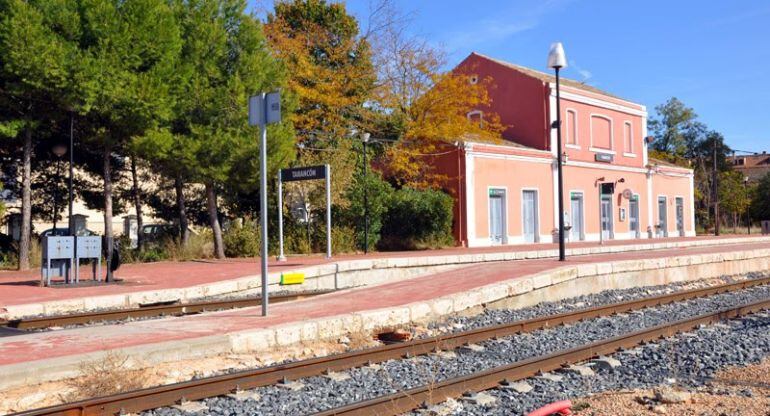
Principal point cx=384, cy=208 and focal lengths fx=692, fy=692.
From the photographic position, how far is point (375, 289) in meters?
13.7

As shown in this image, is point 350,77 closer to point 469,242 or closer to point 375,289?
point 469,242

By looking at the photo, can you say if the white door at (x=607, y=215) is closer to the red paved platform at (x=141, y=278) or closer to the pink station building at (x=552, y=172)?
the pink station building at (x=552, y=172)

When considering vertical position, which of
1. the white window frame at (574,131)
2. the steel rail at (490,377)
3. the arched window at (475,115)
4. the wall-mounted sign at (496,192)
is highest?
the arched window at (475,115)

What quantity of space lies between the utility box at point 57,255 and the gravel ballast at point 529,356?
8.90m

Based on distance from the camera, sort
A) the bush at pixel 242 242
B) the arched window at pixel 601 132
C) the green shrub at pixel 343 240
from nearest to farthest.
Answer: the bush at pixel 242 242, the green shrub at pixel 343 240, the arched window at pixel 601 132

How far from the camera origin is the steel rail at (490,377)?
19.2 feet

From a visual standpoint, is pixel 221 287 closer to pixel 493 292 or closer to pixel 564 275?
pixel 493 292

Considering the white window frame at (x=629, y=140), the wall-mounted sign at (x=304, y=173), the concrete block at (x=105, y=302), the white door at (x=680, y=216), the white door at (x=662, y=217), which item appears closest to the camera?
the concrete block at (x=105, y=302)

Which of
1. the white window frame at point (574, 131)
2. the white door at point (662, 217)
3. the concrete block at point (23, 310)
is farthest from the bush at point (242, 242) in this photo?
the white door at point (662, 217)

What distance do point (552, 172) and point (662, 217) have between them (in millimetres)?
12445

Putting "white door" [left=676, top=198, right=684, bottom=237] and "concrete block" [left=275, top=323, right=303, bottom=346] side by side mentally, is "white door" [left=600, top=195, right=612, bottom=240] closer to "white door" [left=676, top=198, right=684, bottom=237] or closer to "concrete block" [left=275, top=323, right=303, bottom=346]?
"white door" [left=676, top=198, right=684, bottom=237]

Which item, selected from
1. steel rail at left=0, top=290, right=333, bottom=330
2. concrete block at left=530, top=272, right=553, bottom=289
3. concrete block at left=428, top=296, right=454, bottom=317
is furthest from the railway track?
steel rail at left=0, top=290, right=333, bottom=330

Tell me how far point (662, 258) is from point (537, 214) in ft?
48.6

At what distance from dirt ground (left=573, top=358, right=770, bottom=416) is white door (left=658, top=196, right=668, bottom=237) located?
124 ft
